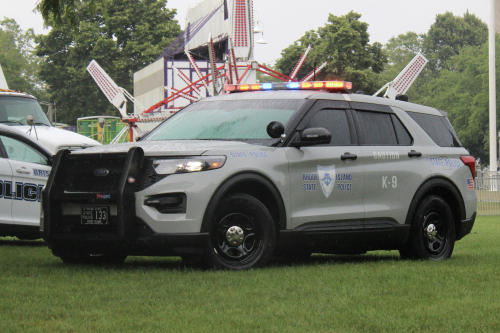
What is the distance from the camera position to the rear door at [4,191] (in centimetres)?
1067

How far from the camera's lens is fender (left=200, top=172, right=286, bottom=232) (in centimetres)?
715

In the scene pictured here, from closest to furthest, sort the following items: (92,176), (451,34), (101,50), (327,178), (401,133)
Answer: (92,176) → (327,178) → (401,133) → (101,50) → (451,34)

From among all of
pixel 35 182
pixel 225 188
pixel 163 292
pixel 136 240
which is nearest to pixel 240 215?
pixel 225 188

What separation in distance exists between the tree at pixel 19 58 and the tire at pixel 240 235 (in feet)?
276

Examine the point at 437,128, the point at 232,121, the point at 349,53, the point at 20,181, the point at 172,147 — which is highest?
the point at 349,53

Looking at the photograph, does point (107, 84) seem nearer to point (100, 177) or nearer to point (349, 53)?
point (349, 53)

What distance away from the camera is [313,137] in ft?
25.7

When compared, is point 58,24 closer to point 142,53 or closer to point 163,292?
point 163,292

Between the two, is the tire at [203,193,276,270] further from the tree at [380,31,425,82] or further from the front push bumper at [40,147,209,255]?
the tree at [380,31,425,82]

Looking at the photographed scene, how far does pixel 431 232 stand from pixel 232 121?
2732 millimetres

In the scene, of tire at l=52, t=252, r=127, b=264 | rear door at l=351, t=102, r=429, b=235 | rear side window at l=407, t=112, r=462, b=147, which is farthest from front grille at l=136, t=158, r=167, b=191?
rear side window at l=407, t=112, r=462, b=147

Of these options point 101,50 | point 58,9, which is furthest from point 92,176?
point 101,50

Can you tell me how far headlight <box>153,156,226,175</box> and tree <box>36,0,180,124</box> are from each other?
→ 58.9 meters

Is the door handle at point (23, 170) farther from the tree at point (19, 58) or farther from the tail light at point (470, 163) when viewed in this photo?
the tree at point (19, 58)
